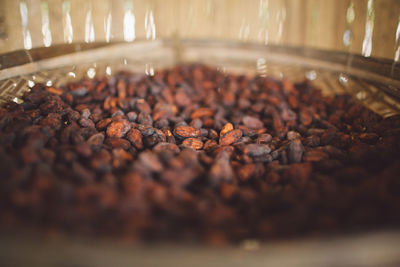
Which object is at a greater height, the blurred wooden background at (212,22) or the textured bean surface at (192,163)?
the blurred wooden background at (212,22)

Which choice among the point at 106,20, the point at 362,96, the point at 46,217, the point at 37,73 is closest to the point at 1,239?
the point at 46,217

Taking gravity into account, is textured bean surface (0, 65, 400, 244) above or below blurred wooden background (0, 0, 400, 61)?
below

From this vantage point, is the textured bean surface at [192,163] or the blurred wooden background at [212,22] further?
the blurred wooden background at [212,22]

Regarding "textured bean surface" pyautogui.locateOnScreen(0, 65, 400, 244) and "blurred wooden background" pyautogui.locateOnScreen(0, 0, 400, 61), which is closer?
"textured bean surface" pyautogui.locateOnScreen(0, 65, 400, 244)

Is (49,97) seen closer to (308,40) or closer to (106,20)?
(106,20)
